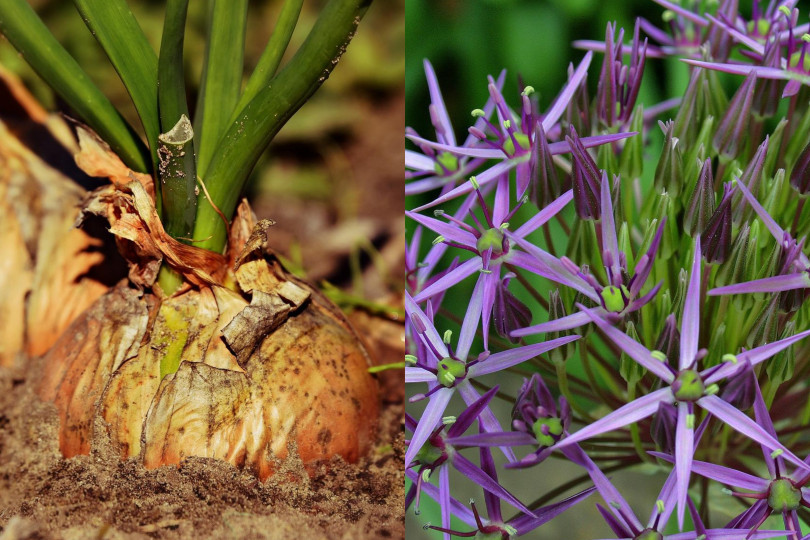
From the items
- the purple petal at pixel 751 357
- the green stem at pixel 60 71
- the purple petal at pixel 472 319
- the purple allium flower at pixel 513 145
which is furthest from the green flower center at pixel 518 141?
the green stem at pixel 60 71

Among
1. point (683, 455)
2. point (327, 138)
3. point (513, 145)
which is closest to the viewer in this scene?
point (683, 455)

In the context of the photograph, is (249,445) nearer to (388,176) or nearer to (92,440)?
(92,440)

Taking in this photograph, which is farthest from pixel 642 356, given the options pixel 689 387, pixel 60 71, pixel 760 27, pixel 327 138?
pixel 327 138

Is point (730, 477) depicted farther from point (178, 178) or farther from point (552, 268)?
point (178, 178)

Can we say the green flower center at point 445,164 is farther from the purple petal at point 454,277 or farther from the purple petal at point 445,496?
the purple petal at point 445,496

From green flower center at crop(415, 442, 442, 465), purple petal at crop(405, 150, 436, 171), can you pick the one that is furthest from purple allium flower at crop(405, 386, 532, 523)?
purple petal at crop(405, 150, 436, 171)

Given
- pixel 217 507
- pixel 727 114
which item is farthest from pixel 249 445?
pixel 727 114

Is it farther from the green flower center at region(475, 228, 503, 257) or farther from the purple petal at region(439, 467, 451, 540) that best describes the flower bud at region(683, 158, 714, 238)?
the purple petal at region(439, 467, 451, 540)
